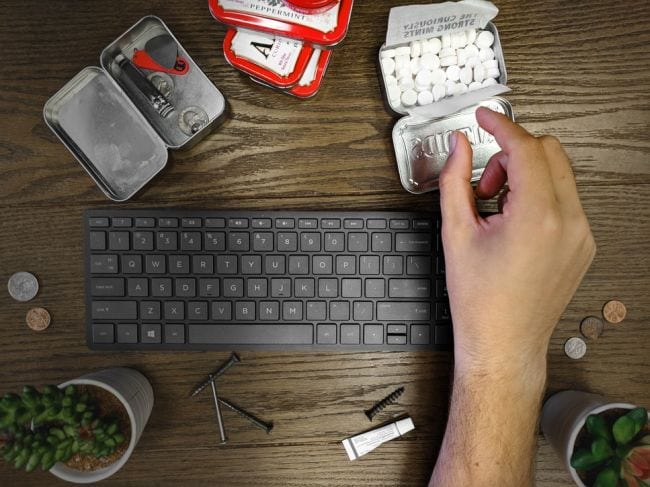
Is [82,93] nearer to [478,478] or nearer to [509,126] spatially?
[509,126]

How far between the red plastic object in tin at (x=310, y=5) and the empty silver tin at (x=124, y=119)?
0.15 m

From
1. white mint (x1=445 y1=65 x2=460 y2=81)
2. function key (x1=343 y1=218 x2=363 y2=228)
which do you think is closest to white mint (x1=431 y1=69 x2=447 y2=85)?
white mint (x1=445 y1=65 x2=460 y2=81)

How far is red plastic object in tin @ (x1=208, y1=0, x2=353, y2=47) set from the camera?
2.23 feet

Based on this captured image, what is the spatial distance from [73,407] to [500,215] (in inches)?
21.8

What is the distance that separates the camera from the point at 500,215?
2.07 ft

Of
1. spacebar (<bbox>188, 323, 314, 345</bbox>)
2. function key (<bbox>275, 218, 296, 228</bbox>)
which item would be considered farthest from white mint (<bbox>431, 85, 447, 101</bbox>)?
spacebar (<bbox>188, 323, 314, 345</bbox>)

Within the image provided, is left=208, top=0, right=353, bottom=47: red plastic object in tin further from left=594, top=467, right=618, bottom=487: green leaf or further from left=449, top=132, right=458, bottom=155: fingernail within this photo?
left=594, top=467, right=618, bottom=487: green leaf

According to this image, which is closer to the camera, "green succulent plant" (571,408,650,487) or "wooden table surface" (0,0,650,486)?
"green succulent plant" (571,408,650,487)

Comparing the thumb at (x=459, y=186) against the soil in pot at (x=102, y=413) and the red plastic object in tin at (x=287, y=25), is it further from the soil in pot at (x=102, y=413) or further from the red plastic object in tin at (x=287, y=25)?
the soil in pot at (x=102, y=413)

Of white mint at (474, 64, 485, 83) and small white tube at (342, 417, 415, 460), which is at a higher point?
white mint at (474, 64, 485, 83)

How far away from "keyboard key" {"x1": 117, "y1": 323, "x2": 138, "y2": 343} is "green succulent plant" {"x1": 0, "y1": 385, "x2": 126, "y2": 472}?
0.30ft

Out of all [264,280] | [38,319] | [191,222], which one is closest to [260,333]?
[264,280]

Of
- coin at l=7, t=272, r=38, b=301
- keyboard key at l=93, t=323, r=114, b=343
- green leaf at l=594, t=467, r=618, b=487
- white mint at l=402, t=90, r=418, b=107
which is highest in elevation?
white mint at l=402, t=90, r=418, b=107

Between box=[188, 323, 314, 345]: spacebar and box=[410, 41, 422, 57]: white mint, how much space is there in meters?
0.40
